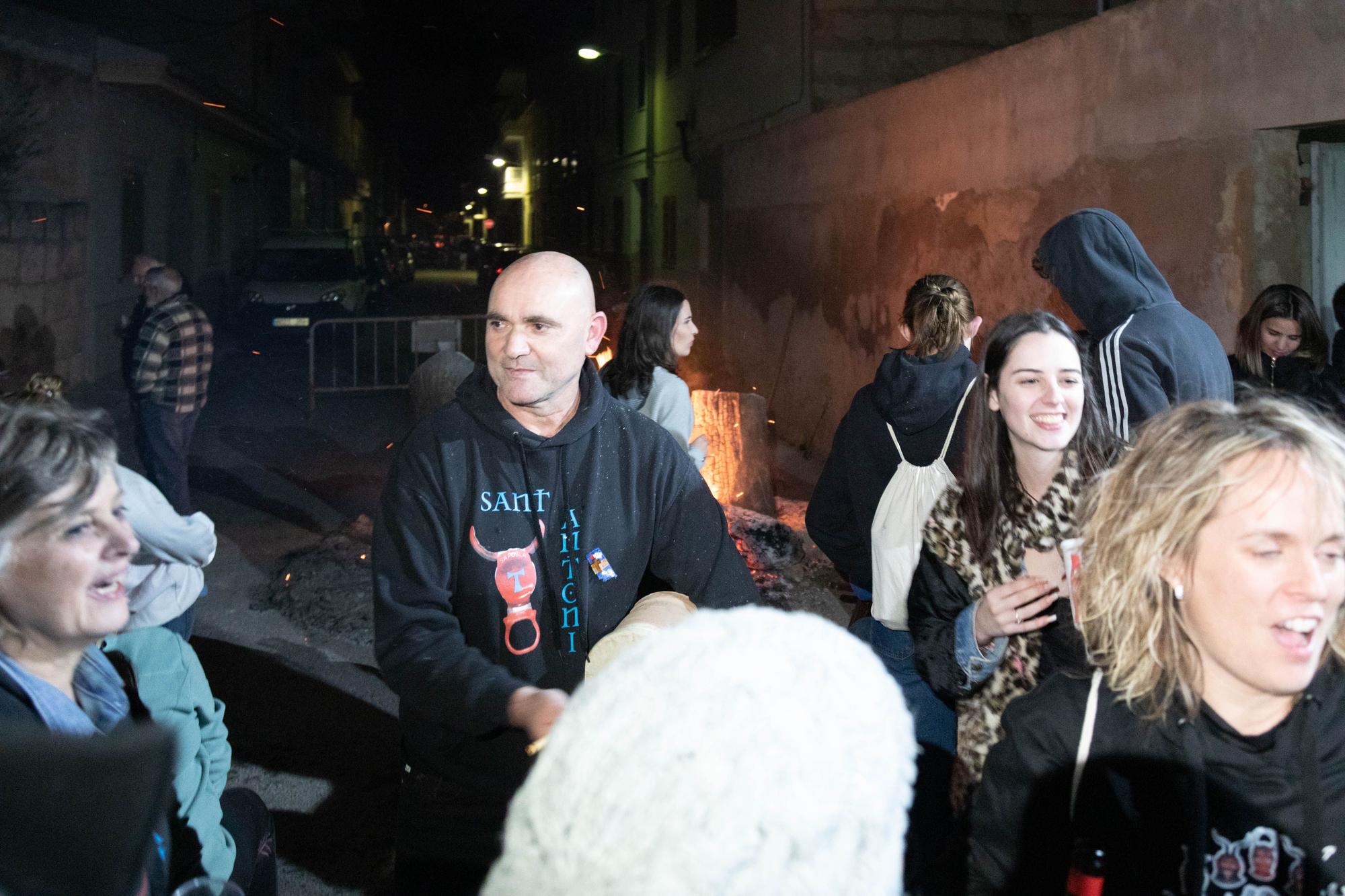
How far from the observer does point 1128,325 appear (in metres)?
3.48

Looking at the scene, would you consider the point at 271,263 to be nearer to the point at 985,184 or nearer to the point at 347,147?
the point at 985,184

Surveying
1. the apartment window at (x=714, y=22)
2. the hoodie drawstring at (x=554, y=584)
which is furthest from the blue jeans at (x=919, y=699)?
the apartment window at (x=714, y=22)

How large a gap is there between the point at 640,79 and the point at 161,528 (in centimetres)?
2499

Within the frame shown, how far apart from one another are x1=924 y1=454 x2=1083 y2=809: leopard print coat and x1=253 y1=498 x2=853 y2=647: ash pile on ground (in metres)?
3.96

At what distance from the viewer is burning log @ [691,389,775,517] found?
8.87 meters

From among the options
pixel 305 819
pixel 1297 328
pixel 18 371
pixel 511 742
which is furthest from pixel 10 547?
pixel 18 371

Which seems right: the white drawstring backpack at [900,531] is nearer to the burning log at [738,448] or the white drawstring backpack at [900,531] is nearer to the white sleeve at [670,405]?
the white sleeve at [670,405]

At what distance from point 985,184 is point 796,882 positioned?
29.2ft

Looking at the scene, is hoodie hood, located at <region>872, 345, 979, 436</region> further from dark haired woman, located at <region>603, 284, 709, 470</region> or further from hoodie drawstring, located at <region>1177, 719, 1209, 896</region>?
hoodie drawstring, located at <region>1177, 719, 1209, 896</region>

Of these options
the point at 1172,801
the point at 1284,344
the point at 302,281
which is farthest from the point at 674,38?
the point at 1172,801

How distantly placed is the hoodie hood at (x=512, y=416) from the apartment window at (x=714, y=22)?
16.1 meters

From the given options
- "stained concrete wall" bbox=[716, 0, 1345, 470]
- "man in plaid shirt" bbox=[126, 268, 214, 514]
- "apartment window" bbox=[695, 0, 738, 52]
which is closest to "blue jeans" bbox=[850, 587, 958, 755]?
"stained concrete wall" bbox=[716, 0, 1345, 470]

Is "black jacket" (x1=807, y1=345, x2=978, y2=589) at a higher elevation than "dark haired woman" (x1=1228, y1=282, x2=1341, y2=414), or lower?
lower

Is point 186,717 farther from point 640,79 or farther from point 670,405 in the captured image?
point 640,79
